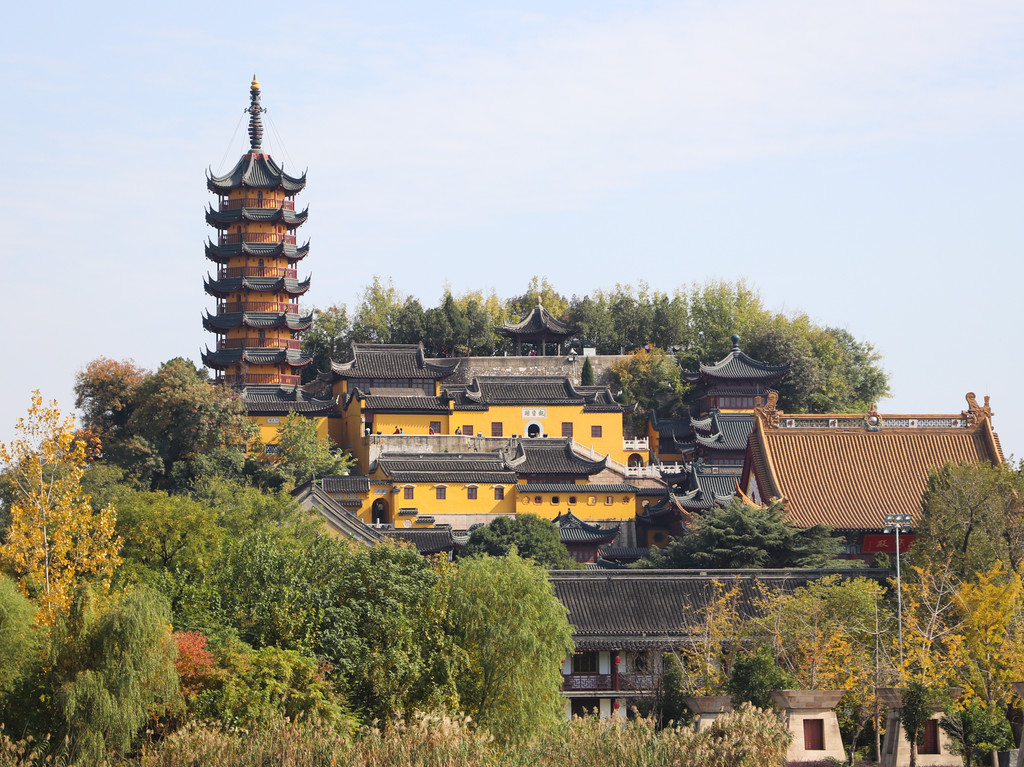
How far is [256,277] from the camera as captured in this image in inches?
2569

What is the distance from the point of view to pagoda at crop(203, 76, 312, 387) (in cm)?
6325

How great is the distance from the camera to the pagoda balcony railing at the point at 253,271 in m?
65.3

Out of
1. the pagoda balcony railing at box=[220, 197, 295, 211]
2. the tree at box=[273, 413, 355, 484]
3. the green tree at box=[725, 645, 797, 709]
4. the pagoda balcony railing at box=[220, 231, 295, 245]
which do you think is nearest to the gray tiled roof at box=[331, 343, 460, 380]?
the tree at box=[273, 413, 355, 484]

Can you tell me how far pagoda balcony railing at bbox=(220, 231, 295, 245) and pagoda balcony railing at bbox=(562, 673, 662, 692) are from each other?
36886mm

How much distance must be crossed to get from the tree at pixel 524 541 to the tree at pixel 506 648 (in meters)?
19.8

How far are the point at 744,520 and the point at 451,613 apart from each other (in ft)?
45.9

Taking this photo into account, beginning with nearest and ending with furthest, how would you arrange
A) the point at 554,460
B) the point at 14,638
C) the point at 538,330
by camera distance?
the point at 14,638
the point at 554,460
the point at 538,330

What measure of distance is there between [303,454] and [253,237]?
1453cm

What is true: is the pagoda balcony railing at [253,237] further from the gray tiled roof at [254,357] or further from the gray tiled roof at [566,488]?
the gray tiled roof at [566,488]

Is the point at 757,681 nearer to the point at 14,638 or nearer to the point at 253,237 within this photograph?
the point at 14,638

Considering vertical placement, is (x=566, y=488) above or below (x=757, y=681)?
above

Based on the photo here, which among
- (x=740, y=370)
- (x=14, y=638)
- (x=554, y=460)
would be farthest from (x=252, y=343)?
(x=14, y=638)

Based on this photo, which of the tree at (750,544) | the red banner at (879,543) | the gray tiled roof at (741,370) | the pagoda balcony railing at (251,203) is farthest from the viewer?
the pagoda balcony railing at (251,203)

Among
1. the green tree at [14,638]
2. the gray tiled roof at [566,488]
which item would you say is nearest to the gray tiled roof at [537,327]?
the gray tiled roof at [566,488]
